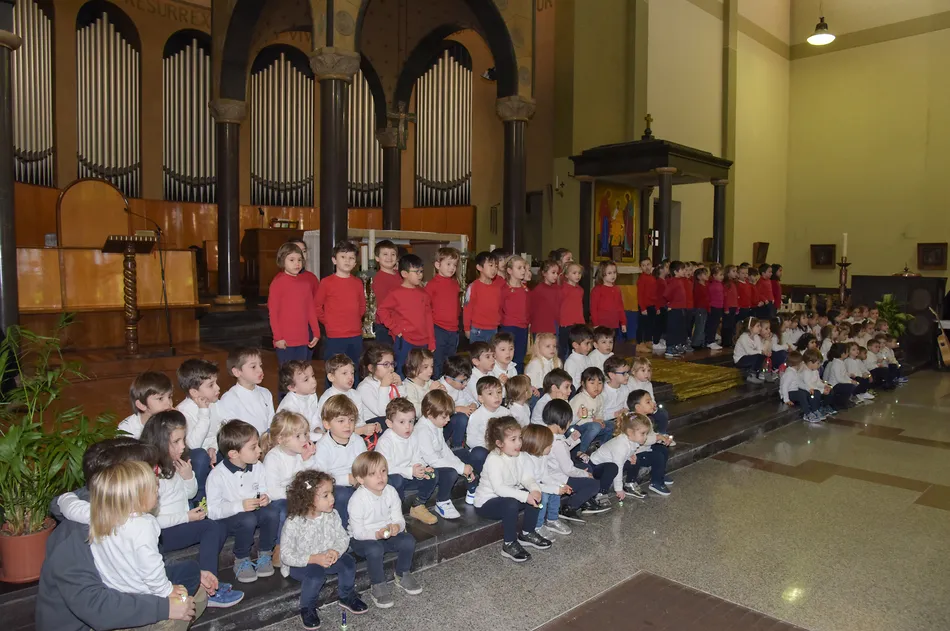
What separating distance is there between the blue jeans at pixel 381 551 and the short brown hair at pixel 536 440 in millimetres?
856

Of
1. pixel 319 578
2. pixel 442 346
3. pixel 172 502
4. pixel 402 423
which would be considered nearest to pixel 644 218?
pixel 442 346

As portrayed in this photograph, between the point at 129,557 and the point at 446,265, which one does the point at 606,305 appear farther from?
the point at 129,557

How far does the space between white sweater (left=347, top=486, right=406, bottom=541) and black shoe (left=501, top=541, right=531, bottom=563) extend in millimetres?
752

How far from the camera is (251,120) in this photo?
1289cm

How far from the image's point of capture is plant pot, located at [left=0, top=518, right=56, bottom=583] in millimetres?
2688

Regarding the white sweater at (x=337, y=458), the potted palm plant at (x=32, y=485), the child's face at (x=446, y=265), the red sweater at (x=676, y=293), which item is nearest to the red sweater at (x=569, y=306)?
the child's face at (x=446, y=265)

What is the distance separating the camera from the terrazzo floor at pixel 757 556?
3.11m

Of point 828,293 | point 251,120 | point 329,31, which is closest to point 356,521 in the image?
point 329,31

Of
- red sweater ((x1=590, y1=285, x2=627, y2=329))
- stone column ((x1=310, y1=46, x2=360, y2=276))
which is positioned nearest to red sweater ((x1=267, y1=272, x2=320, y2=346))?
stone column ((x1=310, y1=46, x2=360, y2=276))

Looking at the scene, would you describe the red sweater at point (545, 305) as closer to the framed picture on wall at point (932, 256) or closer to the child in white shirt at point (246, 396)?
the child in white shirt at point (246, 396)

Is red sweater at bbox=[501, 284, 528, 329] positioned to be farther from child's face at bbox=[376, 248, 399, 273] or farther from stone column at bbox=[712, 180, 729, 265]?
stone column at bbox=[712, 180, 729, 265]

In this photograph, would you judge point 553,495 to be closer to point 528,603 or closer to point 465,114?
point 528,603

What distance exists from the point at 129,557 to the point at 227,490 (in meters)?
0.76

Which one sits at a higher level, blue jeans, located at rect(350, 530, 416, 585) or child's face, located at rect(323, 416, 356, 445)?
child's face, located at rect(323, 416, 356, 445)
